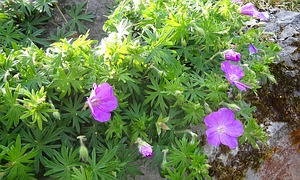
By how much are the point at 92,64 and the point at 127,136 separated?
32 cm

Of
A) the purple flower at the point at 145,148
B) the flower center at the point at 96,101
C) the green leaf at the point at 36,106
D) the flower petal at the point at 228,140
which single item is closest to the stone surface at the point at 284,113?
the flower petal at the point at 228,140

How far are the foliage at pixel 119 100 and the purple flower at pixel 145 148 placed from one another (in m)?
0.05

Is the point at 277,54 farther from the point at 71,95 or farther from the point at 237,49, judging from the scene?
the point at 71,95

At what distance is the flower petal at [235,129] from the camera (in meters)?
1.70

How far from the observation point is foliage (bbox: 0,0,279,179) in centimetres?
152

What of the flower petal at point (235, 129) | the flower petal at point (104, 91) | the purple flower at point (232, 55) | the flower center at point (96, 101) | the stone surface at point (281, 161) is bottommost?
the stone surface at point (281, 161)

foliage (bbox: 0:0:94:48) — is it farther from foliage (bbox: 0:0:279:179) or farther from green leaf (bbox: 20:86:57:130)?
green leaf (bbox: 20:86:57:130)

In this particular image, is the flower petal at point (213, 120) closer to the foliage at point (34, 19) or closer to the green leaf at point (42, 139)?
the green leaf at point (42, 139)

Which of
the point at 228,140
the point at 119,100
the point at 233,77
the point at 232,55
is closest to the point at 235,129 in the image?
the point at 228,140

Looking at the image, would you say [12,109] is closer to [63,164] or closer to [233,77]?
[63,164]

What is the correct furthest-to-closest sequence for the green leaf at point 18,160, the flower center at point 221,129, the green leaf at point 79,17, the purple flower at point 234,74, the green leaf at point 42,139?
1. the green leaf at point 79,17
2. the purple flower at point 234,74
3. the flower center at point 221,129
4. the green leaf at point 42,139
5. the green leaf at point 18,160

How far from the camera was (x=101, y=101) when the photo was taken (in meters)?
1.51

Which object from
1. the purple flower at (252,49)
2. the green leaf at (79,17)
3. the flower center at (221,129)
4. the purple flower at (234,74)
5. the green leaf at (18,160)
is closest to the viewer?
the green leaf at (18,160)

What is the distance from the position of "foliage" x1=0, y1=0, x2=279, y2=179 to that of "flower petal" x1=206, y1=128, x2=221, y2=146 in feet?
0.17
